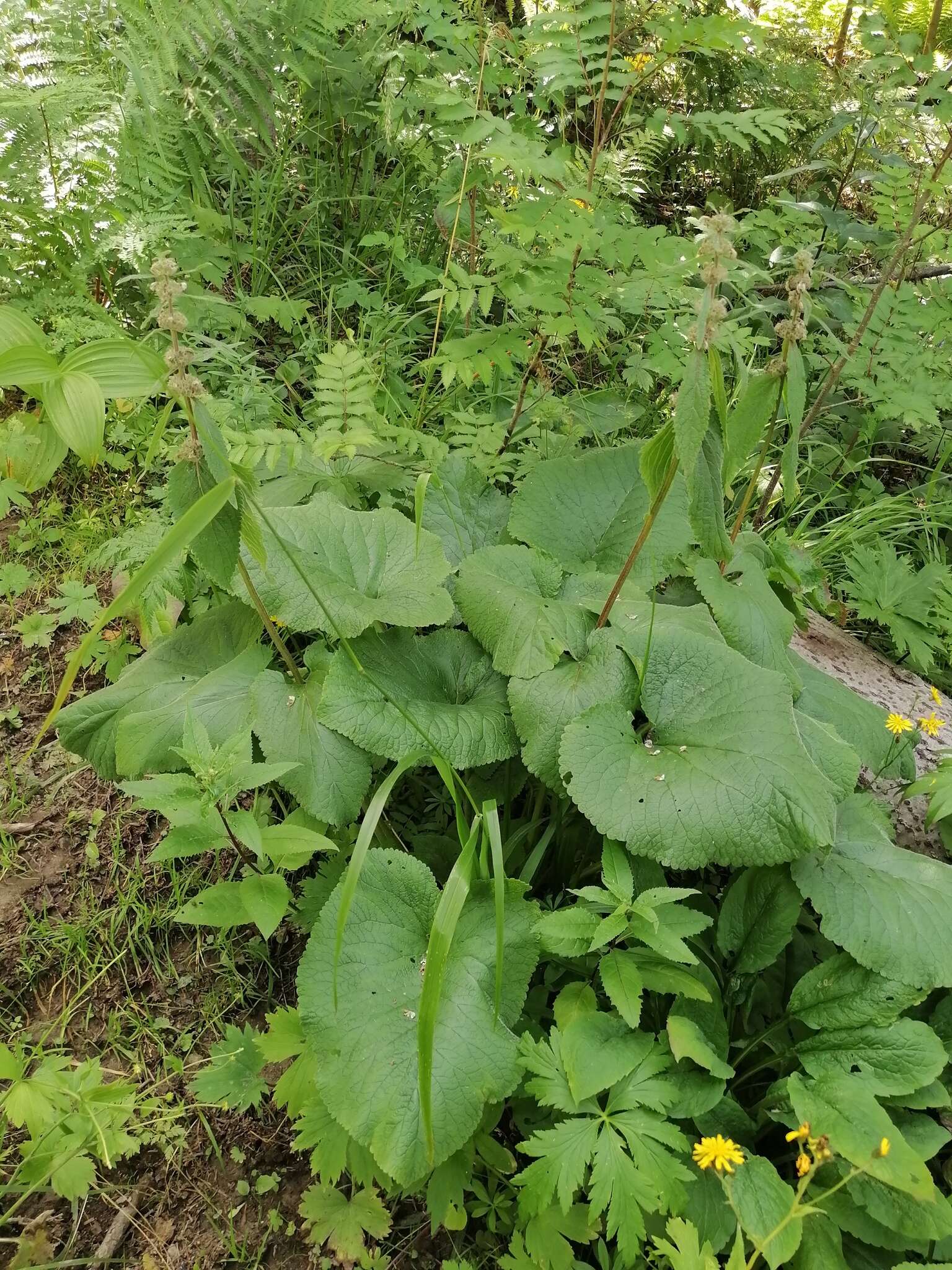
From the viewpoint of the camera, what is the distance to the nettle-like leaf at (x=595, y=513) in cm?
178

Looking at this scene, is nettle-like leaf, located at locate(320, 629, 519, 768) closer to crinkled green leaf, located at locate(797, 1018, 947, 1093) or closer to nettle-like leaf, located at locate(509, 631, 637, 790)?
nettle-like leaf, located at locate(509, 631, 637, 790)

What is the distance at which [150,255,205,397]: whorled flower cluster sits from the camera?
107 centimetres

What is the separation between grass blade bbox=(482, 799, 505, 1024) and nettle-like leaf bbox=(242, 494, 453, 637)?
358mm

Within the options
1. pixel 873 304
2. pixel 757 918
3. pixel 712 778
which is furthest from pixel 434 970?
pixel 873 304

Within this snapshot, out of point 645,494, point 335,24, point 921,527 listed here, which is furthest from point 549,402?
point 335,24

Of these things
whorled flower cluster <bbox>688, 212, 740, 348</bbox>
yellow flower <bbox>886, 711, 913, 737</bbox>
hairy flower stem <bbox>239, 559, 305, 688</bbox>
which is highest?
whorled flower cluster <bbox>688, 212, 740, 348</bbox>

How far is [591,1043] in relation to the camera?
127cm

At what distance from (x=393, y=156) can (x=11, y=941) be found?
276 centimetres

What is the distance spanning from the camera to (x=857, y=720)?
1.67 m

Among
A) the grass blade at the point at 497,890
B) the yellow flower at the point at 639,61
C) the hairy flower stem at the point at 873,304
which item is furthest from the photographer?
the hairy flower stem at the point at 873,304

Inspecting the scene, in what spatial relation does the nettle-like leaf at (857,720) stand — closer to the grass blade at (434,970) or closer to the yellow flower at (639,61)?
the grass blade at (434,970)

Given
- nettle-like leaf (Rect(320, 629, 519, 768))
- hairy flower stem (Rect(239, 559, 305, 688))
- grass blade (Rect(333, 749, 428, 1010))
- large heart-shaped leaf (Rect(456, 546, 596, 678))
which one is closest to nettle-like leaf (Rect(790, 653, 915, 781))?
large heart-shaped leaf (Rect(456, 546, 596, 678))

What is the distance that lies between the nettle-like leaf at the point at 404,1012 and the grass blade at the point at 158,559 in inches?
23.0

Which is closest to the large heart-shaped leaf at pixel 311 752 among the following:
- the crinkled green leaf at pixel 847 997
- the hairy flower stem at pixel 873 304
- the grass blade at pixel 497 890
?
the grass blade at pixel 497 890
